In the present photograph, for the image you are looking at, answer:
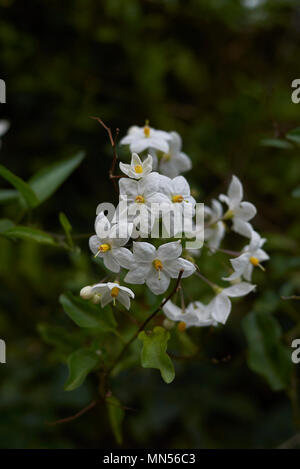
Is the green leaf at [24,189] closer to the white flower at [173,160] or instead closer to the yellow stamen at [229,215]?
the white flower at [173,160]

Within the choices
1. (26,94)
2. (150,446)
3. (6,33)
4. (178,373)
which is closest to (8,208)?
(26,94)

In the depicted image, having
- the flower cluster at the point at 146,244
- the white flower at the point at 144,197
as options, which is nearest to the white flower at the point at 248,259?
the flower cluster at the point at 146,244

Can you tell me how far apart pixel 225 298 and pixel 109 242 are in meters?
0.31

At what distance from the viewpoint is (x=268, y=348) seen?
4.03ft

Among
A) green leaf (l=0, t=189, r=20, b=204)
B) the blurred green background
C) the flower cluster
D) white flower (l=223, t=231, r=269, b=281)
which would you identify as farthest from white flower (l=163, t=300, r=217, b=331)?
the blurred green background

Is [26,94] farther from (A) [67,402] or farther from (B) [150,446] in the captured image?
(B) [150,446]

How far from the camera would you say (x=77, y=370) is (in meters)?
0.90

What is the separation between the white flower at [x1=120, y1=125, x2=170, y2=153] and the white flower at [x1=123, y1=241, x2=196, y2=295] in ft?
0.96

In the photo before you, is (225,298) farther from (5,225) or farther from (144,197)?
(5,225)

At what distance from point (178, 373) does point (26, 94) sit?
4.64 feet

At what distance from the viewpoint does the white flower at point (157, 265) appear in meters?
0.81

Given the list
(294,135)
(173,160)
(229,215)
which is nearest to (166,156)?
(173,160)

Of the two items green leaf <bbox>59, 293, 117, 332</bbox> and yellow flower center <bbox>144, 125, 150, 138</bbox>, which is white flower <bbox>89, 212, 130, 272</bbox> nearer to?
green leaf <bbox>59, 293, 117, 332</bbox>

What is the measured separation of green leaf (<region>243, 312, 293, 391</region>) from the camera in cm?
121
